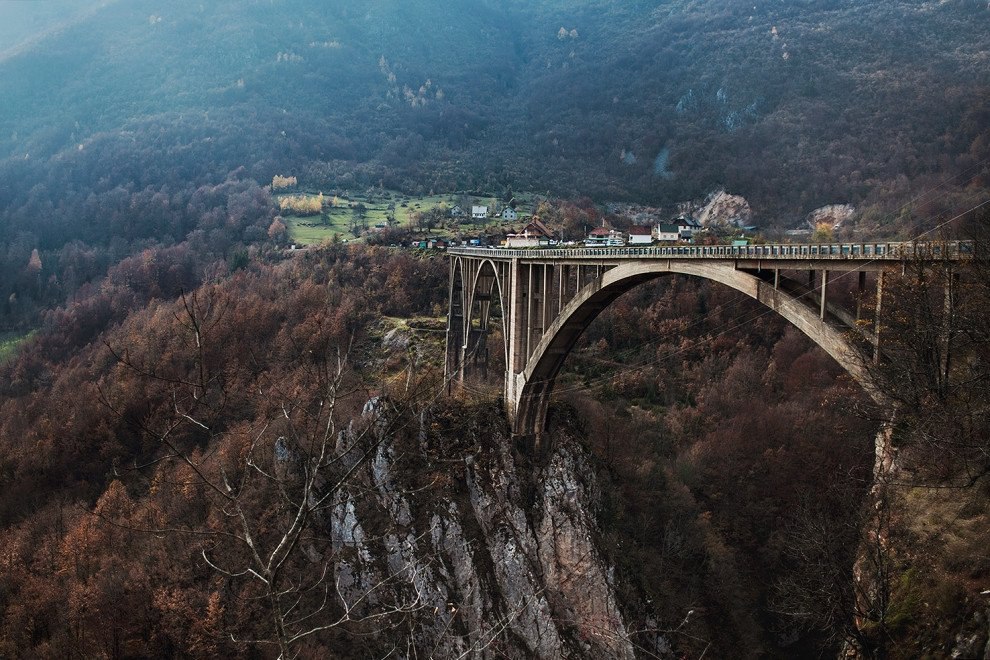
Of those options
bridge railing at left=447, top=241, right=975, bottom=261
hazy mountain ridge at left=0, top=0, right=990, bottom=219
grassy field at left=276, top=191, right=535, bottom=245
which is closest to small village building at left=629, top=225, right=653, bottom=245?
bridge railing at left=447, top=241, right=975, bottom=261

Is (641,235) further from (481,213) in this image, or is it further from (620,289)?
(481,213)

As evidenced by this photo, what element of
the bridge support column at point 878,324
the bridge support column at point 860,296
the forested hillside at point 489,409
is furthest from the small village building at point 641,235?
the bridge support column at point 878,324

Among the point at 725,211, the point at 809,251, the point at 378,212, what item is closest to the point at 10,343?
the point at 378,212

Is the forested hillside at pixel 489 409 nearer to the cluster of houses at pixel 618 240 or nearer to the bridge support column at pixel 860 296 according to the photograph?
the bridge support column at pixel 860 296

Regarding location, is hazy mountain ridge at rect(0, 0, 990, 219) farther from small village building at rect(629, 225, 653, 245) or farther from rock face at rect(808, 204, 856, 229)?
small village building at rect(629, 225, 653, 245)

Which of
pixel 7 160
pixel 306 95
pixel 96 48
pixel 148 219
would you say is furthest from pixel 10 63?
pixel 148 219
